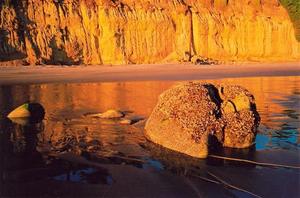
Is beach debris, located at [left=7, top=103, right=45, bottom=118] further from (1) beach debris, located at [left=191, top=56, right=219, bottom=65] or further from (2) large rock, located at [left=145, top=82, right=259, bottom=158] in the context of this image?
(1) beach debris, located at [left=191, top=56, right=219, bottom=65]

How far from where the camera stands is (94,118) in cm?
1046

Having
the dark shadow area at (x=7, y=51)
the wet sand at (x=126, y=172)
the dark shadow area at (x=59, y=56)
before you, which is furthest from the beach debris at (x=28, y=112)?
the dark shadow area at (x=59, y=56)

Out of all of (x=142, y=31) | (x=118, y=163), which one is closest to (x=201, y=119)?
(x=118, y=163)

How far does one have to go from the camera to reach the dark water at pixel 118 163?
5.09 meters

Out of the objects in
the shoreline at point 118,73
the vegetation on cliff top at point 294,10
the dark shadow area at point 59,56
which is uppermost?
the vegetation on cliff top at point 294,10

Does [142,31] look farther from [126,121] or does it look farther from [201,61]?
[126,121]

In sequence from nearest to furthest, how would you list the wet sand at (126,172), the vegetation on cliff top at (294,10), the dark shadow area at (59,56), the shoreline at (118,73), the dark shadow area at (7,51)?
the wet sand at (126,172) < the shoreline at (118,73) < the dark shadow area at (7,51) < the dark shadow area at (59,56) < the vegetation on cliff top at (294,10)

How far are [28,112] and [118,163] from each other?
5.16 metres

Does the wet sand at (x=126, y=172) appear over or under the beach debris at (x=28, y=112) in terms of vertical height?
under

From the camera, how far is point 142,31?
4181cm

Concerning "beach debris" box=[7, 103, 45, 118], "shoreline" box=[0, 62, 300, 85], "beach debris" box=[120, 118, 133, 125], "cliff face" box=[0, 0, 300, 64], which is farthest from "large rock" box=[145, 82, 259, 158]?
"cliff face" box=[0, 0, 300, 64]

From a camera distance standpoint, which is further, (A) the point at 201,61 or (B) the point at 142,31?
(B) the point at 142,31

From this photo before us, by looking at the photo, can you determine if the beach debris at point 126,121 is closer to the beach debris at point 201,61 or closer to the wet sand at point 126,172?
the wet sand at point 126,172

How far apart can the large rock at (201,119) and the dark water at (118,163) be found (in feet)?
0.80
